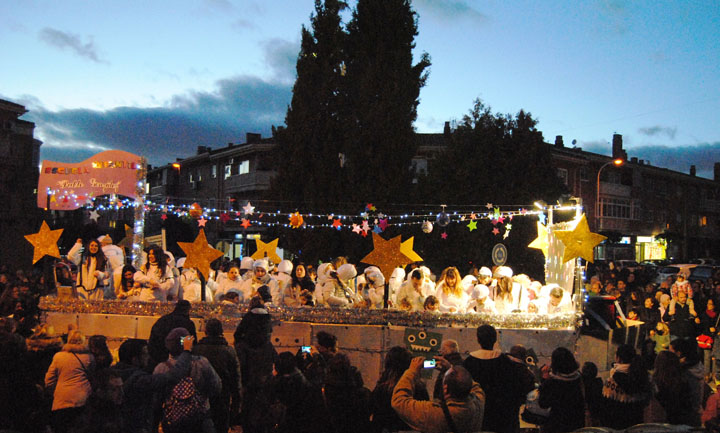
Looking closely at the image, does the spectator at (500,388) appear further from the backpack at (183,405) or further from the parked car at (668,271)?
the parked car at (668,271)

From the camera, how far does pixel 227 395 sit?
634cm

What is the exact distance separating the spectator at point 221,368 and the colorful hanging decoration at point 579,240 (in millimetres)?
6079

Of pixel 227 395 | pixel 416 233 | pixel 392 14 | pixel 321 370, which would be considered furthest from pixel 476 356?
pixel 392 14

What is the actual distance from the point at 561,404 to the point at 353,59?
74.9 feet

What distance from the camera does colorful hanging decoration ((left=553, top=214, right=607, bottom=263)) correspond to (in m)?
10.2

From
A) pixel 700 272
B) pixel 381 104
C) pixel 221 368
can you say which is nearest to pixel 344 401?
pixel 221 368

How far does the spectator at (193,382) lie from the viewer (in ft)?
16.8

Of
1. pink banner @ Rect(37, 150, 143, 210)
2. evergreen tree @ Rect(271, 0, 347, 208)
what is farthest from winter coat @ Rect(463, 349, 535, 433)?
evergreen tree @ Rect(271, 0, 347, 208)

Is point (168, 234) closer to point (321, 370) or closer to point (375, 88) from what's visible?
point (375, 88)

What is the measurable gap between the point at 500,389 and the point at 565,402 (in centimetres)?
60

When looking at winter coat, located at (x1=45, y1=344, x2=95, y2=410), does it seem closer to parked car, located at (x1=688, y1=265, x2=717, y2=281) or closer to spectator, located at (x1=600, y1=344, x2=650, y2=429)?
spectator, located at (x1=600, y1=344, x2=650, y2=429)

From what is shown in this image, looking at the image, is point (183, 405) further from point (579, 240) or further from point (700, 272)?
point (700, 272)

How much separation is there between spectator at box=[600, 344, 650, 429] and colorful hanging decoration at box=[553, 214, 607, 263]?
15.6 feet

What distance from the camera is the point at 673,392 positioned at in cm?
570
